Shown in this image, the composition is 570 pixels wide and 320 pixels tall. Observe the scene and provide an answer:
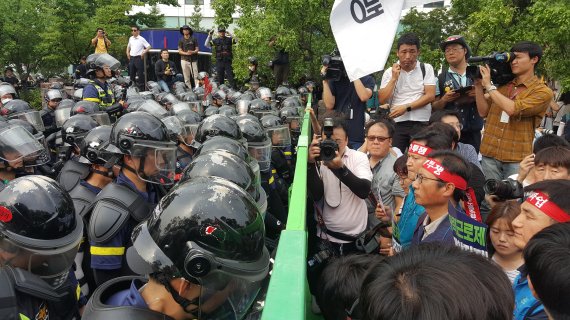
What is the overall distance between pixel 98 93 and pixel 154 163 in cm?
592

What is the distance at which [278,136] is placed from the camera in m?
5.89

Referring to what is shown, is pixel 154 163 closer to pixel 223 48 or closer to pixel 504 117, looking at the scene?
pixel 504 117

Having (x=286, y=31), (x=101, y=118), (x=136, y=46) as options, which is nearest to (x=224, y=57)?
(x=136, y=46)

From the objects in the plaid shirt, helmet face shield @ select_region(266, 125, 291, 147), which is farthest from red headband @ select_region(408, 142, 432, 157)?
helmet face shield @ select_region(266, 125, 291, 147)

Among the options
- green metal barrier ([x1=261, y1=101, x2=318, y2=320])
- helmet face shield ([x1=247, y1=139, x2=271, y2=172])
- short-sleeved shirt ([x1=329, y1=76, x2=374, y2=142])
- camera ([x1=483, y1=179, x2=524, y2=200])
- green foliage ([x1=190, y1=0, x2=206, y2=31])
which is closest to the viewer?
green metal barrier ([x1=261, y1=101, x2=318, y2=320])

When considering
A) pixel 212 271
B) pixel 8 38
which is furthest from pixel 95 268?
pixel 8 38

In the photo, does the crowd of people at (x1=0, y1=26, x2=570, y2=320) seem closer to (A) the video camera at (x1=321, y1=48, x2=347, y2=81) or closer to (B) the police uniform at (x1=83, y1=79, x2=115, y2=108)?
(A) the video camera at (x1=321, y1=48, x2=347, y2=81)

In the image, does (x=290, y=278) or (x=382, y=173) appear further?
(x=382, y=173)

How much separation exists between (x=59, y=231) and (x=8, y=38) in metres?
25.3

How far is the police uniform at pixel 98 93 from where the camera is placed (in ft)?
27.6

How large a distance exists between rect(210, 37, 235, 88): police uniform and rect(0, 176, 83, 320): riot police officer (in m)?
12.9

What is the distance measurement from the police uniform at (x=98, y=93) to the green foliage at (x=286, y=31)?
158 inches

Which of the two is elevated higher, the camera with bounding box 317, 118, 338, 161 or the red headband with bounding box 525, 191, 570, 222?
the red headband with bounding box 525, 191, 570, 222

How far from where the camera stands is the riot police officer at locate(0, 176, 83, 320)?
214cm
